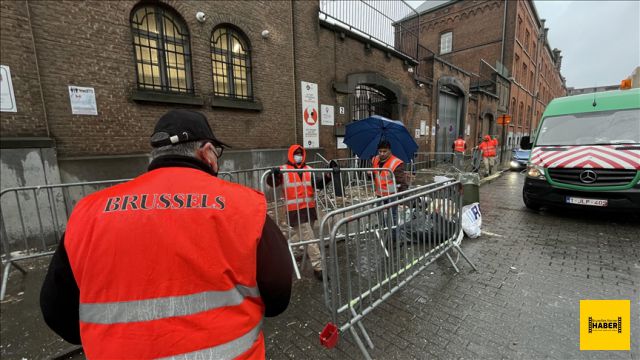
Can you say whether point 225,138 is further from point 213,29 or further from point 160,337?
point 160,337

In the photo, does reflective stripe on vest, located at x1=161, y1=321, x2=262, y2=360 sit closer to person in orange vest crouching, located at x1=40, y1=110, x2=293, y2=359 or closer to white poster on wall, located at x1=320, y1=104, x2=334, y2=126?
person in orange vest crouching, located at x1=40, y1=110, x2=293, y2=359

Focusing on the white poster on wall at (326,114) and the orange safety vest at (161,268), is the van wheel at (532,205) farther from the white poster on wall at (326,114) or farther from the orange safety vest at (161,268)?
the orange safety vest at (161,268)

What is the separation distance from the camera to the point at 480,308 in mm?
3004

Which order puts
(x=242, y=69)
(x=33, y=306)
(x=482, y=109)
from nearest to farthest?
(x=33, y=306)
(x=242, y=69)
(x=482, y=109)

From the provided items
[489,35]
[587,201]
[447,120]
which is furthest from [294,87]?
[489,35]

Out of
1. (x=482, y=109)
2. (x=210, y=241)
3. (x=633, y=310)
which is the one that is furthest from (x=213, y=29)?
(x=482, y=109)

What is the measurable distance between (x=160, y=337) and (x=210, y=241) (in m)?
0.40

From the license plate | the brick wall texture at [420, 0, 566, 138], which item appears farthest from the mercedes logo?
the brick wall texture at [420, 0, 566, 138]

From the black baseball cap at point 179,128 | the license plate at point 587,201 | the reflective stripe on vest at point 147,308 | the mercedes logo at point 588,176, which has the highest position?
the black baseball cap at point 179,128

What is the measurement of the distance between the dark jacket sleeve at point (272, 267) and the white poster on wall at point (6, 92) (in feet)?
20.8

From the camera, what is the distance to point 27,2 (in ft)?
16.0

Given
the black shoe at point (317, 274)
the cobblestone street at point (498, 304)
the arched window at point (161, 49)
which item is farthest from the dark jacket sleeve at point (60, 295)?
the arched window at point (161, 49)

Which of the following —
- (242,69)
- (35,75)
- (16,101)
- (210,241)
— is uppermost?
(242,69)

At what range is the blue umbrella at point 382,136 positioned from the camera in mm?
5543
